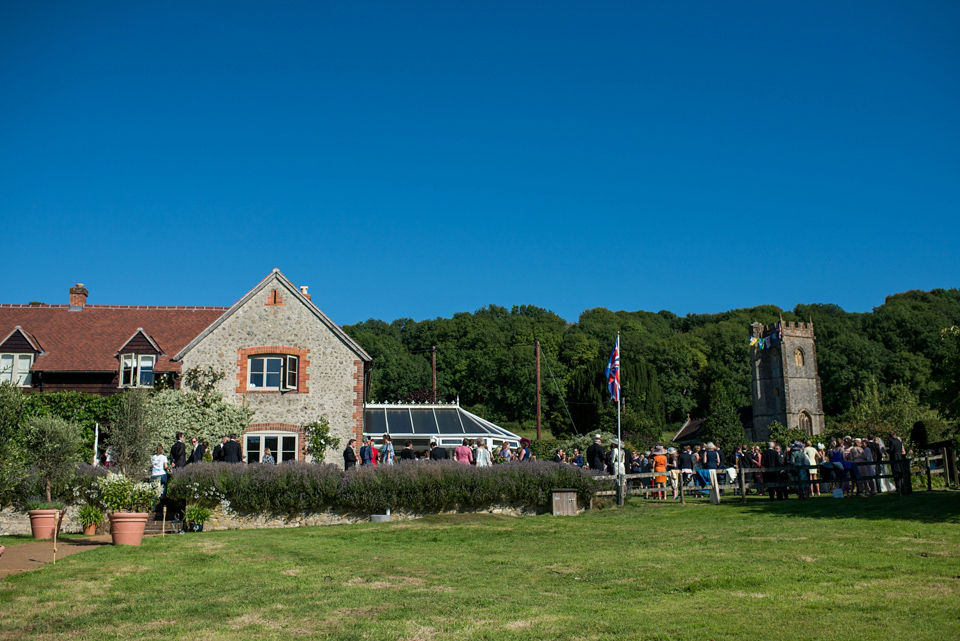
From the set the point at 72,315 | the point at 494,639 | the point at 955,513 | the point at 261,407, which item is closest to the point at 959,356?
the point at 955,513

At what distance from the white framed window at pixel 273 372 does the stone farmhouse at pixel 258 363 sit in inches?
1.3

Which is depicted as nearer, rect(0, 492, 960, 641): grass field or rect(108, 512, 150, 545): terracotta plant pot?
rect(0, 492, 960, 641): grass field

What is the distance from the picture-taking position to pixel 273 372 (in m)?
26.6

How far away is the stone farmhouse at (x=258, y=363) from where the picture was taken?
85.8 ft

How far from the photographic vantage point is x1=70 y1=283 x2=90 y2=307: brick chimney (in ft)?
107

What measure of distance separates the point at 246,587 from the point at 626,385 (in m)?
78.5

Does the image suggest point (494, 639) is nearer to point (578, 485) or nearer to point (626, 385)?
point (578, 485)

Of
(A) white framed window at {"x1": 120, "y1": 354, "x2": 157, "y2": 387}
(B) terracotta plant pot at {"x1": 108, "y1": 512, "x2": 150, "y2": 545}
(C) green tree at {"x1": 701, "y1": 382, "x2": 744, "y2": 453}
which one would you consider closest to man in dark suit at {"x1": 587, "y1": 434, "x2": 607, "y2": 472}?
(B) terracotta plant pot at {"x1": 108, "y1": 512, "x2": 150, "y2": 545}

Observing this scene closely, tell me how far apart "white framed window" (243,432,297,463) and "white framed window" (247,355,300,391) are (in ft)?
5.13

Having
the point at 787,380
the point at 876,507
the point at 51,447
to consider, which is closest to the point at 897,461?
the point at 876,507

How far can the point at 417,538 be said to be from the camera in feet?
49.5

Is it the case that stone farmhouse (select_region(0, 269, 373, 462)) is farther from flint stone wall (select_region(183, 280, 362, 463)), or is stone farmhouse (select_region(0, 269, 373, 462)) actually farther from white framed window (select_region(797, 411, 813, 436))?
white framed window (select_region(797, 411, 813, 436))

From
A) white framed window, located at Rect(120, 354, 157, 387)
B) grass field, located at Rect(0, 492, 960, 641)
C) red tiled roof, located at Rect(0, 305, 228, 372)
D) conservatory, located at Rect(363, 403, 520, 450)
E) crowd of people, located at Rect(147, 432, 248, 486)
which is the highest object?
red tiled roof, located at Rect(0, 305, 228, 372)

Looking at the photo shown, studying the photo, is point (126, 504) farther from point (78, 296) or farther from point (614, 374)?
point (78, 296)
